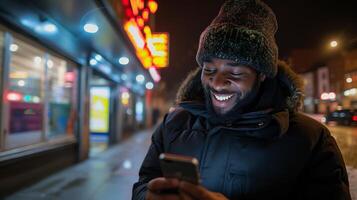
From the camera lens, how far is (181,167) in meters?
0.99

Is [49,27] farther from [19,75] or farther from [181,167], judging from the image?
[181,167]

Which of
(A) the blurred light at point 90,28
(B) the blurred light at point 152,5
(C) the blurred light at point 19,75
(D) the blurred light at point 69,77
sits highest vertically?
(B) the blurred light at point 152,5

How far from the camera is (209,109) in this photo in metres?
1.53

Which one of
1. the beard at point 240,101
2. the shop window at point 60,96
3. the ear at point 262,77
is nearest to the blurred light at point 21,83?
the shop window at point 60,96

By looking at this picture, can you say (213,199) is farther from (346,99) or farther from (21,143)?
(21,143)

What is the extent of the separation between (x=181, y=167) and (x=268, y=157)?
0.50 meters

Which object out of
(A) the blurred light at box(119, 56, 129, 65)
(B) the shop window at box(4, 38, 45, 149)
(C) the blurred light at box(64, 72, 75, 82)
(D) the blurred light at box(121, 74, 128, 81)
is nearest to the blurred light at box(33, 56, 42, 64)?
(B) the shop window at box(4, 38, 45, 149)

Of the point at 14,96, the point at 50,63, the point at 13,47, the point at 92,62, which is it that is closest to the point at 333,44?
the point at 13,47

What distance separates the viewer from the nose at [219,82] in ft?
4.63

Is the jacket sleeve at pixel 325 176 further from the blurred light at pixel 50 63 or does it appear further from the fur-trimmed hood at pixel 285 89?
the blurred light at pixel 50 63

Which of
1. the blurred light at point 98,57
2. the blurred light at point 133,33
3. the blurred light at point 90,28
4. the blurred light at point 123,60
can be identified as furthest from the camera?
the blurred light at point 123,60

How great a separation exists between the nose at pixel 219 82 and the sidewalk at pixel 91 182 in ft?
12.7

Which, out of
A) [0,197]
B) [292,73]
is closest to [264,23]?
[292,73]

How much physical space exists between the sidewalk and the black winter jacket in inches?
149
